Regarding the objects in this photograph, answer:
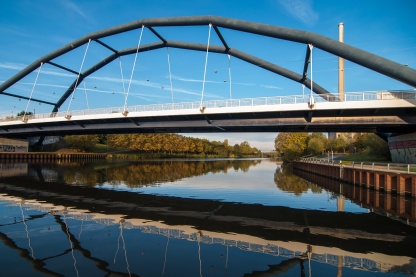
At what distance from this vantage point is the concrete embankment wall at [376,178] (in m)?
21.4

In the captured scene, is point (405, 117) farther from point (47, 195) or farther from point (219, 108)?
point (47, 195)

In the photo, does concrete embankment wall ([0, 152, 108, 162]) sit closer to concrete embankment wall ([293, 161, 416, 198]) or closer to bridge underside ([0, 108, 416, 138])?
bridge underside ([0, 108, 416, 138])

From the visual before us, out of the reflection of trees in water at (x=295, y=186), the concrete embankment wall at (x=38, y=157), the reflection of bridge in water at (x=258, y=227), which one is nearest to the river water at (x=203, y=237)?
the reflection of bridge in water at (x=258, y=227)

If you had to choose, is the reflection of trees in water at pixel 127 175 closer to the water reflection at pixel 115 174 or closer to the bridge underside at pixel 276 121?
the water reflection at pixel 115 174

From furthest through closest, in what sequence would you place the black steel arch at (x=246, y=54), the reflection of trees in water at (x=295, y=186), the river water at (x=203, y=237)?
the reflection of trees in water at (x=295, y=186), the black steel arch at (x=246, y=54), the river water at (x=203, y=237)

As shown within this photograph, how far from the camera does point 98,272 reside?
7.68 metres

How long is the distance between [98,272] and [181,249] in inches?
109

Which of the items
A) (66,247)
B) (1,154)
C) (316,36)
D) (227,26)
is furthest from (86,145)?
(66,247)

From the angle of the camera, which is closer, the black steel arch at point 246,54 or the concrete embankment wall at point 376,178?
the concrete embankment wall at point 376,178

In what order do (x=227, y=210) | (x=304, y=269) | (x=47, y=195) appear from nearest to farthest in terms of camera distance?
(x=304, y=269)
(x=227, y=210)
(x=47, y=195)

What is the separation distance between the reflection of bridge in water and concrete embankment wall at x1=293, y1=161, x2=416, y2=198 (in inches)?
306

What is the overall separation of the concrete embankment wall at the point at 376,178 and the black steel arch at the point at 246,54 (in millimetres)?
6835

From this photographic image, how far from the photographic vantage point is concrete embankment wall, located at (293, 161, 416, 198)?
21.4 m

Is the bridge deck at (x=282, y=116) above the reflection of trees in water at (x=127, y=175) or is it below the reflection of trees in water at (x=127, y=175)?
above
